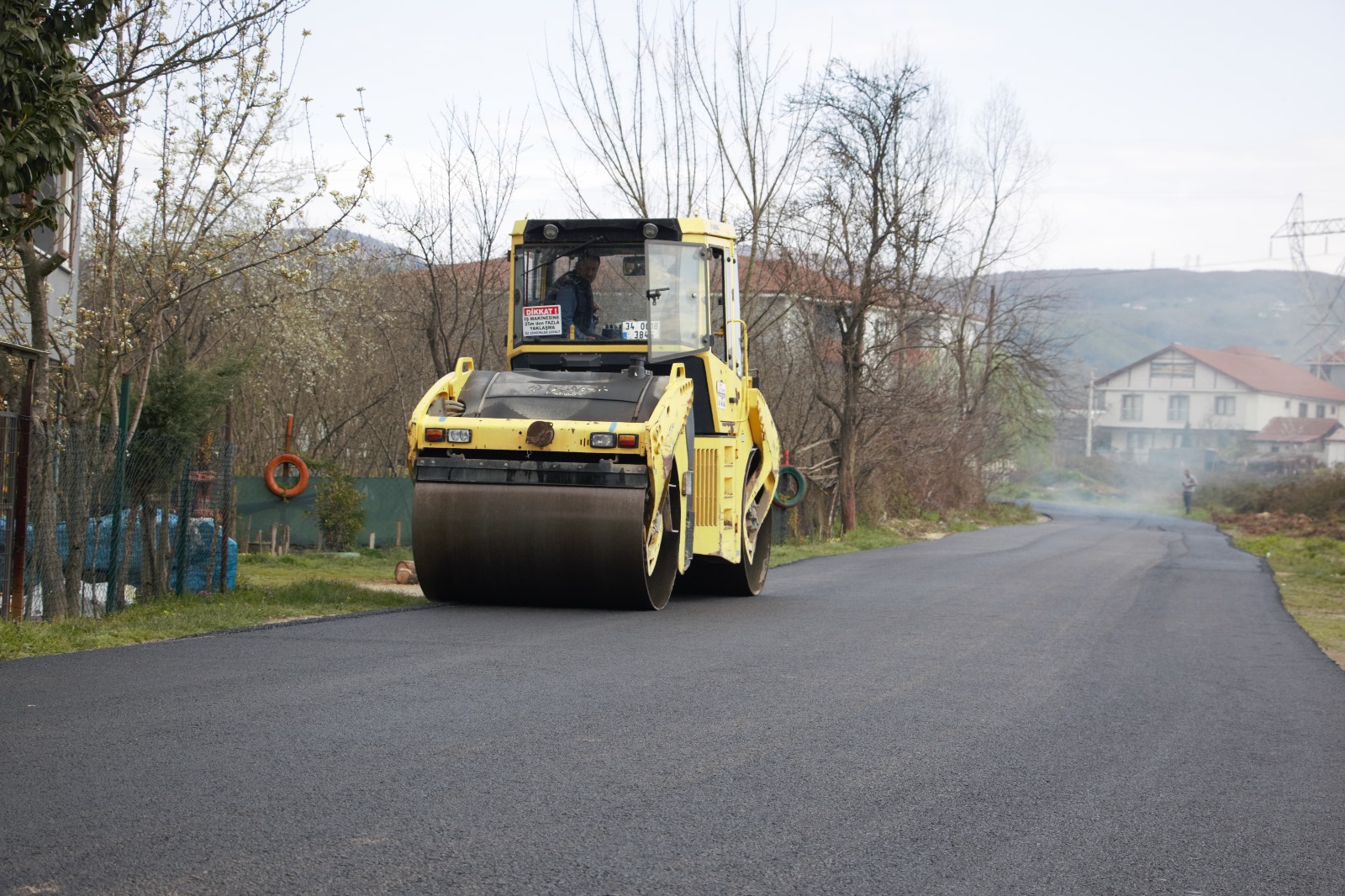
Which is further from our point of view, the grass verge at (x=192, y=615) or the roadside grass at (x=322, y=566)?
the roadside grass at (x=322, y=566)

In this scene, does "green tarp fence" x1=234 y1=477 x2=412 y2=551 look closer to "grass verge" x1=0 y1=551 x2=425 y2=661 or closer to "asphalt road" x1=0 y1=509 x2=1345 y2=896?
"grass verge" x1=0 y1=551 x2=425 y2=661

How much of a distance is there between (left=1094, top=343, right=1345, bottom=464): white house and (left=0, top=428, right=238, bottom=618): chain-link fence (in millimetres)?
81640

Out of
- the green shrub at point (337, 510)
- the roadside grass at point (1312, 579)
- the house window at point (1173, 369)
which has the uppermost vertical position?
the house window at point (1173, 369)

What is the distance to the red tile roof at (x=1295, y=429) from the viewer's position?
82.1 meters

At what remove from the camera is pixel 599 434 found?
33.3 ft

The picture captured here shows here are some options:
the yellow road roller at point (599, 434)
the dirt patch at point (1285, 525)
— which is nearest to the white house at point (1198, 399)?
the dirt patch at point (1285, 525)

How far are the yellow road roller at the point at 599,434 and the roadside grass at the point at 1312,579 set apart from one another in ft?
17.6

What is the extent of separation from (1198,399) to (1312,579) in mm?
78993

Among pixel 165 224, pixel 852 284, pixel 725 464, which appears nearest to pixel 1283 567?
pixel 852 284

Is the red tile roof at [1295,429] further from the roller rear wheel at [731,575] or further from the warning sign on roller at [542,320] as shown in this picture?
the warning sign on roller at [542,320]

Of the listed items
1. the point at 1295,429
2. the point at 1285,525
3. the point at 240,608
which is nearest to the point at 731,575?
the point at 240,608

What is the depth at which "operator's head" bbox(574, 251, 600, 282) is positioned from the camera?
12.0 metres

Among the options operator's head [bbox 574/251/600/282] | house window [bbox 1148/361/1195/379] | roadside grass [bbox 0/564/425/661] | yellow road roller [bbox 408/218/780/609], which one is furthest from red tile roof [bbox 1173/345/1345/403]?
roadside grass [bbox 0/564/425/661]

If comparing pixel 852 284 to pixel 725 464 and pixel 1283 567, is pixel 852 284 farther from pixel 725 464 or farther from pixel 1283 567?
pixel 725 464
